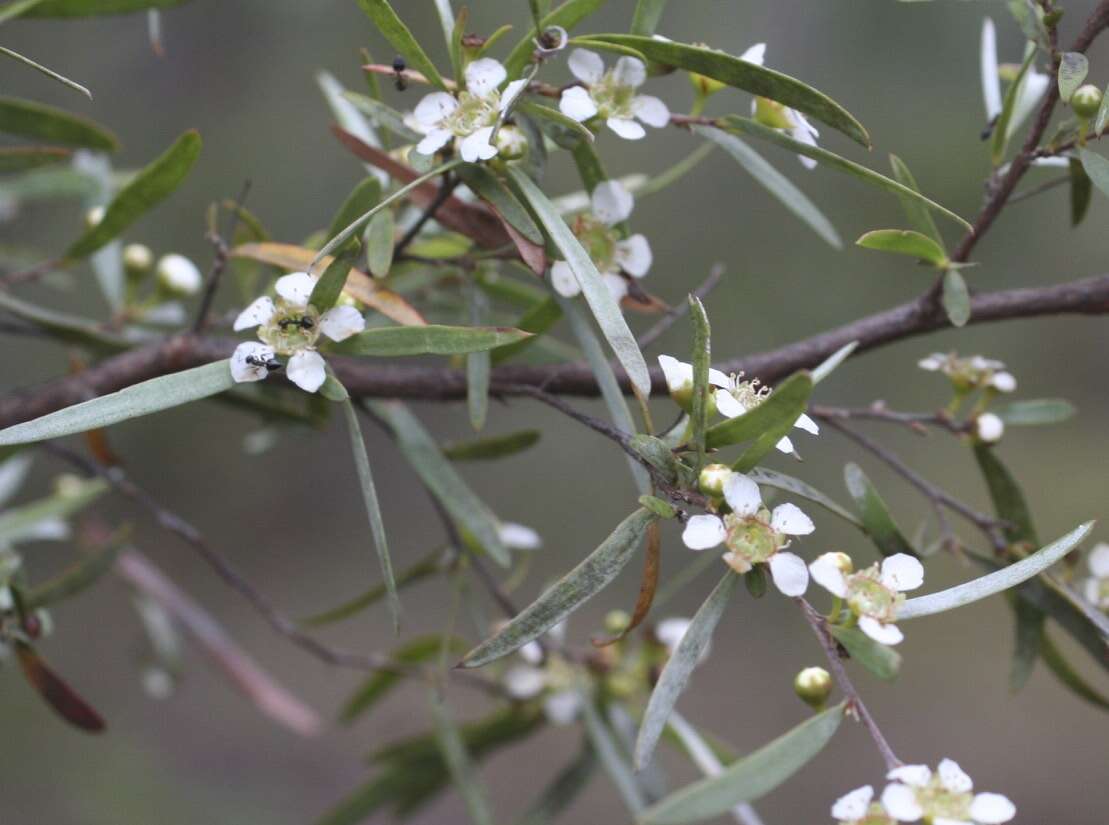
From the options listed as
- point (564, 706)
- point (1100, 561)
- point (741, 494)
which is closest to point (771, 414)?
point (741, 494)

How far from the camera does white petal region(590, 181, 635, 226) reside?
2.02ft

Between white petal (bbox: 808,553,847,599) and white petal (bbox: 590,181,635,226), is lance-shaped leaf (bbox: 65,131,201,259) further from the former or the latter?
white petal (bbox: 808,553,847,599)

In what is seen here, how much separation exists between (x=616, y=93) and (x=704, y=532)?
0.25 m

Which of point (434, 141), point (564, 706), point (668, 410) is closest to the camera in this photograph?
point (434, 141)

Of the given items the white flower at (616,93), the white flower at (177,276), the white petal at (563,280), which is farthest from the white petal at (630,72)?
the white flower at (177,276)

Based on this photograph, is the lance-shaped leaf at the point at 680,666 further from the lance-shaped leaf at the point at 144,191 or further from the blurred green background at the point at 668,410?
the blurred green background at the point at 668,410

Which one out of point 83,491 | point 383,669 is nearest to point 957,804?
point 383,669

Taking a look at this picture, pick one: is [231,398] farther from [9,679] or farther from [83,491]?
[9,679]

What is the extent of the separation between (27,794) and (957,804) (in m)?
1.82

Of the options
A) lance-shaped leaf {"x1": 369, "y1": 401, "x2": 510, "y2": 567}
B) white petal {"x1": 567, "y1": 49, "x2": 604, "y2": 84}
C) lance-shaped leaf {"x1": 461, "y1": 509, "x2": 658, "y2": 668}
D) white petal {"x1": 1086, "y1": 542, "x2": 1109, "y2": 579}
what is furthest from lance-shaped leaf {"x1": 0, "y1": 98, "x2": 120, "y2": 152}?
white petal {"x1": 1086, "y1": 542, "x2": 1109, "y2": 579}

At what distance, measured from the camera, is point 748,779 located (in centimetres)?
49

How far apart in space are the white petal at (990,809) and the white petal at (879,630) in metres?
0.07

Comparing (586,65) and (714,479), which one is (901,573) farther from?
(586,65)

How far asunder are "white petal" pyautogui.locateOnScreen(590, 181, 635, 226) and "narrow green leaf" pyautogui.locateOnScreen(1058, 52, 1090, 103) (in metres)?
0.23
